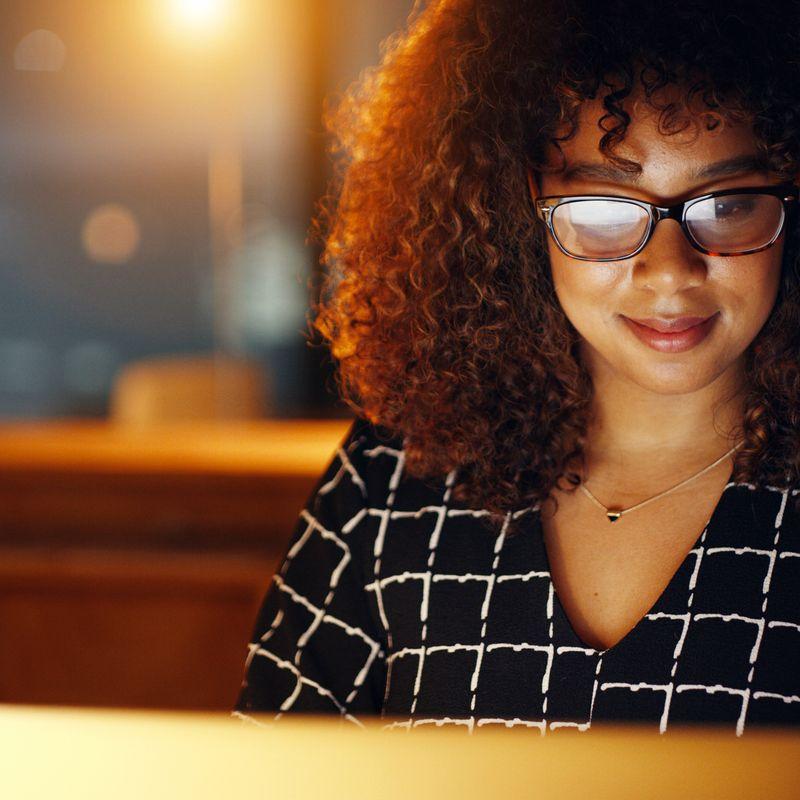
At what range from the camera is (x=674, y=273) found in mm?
1082

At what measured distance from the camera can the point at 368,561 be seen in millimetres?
1253

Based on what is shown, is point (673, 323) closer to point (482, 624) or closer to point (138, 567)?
point (482, 624)

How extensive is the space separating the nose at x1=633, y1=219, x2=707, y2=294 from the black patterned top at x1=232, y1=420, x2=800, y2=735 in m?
0.24

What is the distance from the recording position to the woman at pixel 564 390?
109cm

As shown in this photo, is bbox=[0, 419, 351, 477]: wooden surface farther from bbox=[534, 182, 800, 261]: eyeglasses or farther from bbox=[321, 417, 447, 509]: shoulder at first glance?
bbox=[534, 182, 800, 261]: eyeglasses

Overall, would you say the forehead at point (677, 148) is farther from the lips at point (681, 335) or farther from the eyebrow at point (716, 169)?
the lips at point (681, 335)

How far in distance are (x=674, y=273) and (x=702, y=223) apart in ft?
0.19

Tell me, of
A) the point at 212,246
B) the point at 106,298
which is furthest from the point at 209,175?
the point at 106,298

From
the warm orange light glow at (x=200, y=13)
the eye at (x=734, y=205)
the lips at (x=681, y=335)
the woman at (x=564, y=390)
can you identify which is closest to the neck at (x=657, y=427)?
the woman at (x=564, y=390)

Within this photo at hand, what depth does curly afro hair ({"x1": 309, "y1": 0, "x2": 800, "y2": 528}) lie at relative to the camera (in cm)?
112

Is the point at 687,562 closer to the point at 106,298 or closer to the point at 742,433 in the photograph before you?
the point at 742,433

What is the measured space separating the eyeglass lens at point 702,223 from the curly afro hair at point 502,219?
0.06 metres

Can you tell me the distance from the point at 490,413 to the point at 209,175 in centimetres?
514

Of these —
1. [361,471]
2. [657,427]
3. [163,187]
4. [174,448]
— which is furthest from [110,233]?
[657,427]
